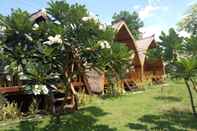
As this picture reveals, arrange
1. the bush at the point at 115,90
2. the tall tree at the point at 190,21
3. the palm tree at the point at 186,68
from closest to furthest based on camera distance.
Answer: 1. the palm tree at the point at 186,68
2. the bush at the point at 115,90
3. the tall tree at the point at 190,21

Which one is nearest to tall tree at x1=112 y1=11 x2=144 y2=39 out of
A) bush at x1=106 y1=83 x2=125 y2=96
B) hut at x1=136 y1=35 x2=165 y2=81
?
hut at x1=136 y1=35 x2=165 y2=81

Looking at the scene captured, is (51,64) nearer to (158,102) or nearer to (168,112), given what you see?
(168,112)

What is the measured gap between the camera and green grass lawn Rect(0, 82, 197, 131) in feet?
41.6

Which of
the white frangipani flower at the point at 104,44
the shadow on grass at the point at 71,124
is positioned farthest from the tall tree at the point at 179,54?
the shadow on grass at the point at 71,124

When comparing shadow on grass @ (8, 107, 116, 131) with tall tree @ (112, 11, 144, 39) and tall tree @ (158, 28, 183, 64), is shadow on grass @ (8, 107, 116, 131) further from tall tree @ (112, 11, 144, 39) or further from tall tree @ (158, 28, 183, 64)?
tall tree @ (112, 11, 144, 39)

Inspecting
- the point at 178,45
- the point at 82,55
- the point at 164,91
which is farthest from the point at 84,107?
the point at 164,91

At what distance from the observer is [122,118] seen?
13906 mm

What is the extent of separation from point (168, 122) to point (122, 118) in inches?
78.4

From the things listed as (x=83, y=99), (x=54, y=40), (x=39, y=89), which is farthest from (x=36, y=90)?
(x=83, y=99)

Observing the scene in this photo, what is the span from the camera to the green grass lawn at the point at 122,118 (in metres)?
12.7

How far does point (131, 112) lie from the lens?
49.2 feet

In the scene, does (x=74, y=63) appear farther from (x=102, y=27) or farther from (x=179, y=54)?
(x=179, y=54)

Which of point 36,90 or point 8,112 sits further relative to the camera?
point 8,112

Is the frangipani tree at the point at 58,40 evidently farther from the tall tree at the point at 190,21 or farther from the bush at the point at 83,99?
the tall tree at the point at 190,21
